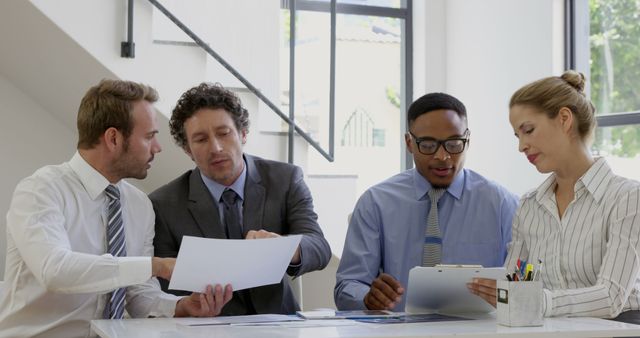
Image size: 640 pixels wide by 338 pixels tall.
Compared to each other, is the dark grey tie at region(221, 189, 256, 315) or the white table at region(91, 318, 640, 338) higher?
the dark grey tie at region(221, 189, 256, 315)

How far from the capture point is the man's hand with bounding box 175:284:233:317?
2139 mm

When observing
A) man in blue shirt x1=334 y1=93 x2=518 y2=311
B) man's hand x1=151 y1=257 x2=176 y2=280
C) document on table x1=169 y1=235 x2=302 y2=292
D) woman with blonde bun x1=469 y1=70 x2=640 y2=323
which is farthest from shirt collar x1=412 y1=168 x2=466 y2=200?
man's hand x1=151 y1=257 x2=176 y2=280

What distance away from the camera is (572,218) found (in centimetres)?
223

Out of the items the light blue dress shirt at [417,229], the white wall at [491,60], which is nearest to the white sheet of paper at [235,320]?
the light blue dress shirt at [417,229]

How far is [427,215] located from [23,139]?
2268mm

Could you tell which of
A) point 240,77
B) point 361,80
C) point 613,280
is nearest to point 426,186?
point 613,280

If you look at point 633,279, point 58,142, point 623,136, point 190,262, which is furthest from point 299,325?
point 623,136

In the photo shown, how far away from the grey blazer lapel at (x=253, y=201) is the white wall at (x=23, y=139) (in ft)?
5.60

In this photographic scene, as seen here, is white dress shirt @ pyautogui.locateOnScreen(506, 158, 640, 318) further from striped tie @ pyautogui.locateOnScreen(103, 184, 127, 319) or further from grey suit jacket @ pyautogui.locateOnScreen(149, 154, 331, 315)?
striped tie @ pyautogui.locateOnScreen(103, 184, 127, 319)

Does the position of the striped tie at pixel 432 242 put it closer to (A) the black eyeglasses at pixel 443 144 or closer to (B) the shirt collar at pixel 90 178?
(A) the black eyeglasses at pixel 443 144

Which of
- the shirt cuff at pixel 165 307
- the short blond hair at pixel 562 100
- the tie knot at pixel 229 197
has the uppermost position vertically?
the short blond hair at pixel 562 100

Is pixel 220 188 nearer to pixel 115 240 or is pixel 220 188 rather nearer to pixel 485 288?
pixel 115 240

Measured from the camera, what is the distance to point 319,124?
5480mm

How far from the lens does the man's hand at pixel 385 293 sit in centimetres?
223
